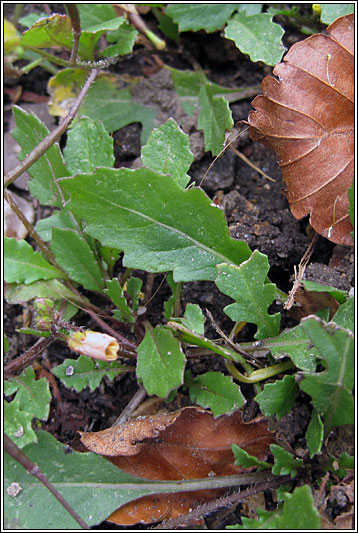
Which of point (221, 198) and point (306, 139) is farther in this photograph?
point (221, 198)

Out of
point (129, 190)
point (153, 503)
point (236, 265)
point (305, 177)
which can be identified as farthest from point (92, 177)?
point (153, 503)

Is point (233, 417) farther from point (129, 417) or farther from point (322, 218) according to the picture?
point (322, 218)

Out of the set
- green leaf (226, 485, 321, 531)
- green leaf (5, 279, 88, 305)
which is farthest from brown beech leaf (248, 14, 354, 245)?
green leaf (5, 279, 88, 305)

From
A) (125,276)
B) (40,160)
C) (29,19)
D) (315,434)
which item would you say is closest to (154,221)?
(125,276)

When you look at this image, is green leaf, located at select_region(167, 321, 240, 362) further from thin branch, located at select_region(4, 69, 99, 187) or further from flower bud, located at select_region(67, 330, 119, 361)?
thin branch, located at select_region(4, 69, 99, 187)

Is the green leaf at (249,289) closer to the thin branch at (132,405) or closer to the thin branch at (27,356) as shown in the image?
the thin branch at (132,405)
